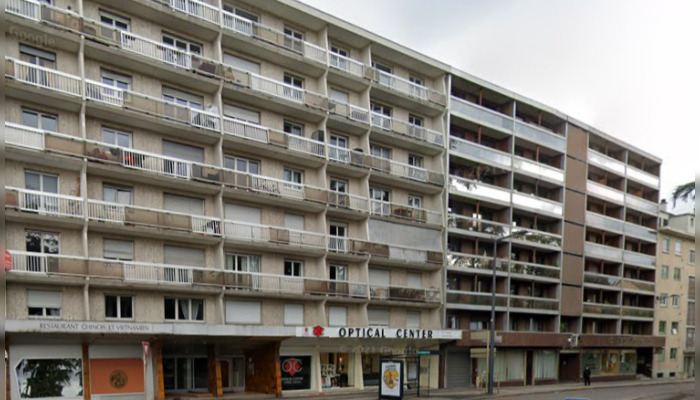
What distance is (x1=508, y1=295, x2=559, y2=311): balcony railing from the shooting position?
131ft

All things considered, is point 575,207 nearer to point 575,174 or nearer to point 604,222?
point 575,174

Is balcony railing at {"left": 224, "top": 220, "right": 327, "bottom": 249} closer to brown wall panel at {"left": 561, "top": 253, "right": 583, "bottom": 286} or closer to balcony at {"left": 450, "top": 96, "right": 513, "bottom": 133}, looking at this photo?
balcony at {"left": 450, "top": 96, "right": 513, "bottom": 133}

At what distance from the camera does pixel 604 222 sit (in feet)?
162

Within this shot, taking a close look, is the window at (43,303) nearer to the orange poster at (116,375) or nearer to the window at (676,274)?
the orange poster at (116,375)

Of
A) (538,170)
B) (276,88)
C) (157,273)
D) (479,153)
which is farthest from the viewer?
(538,170)

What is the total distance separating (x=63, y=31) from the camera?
23.1 meters

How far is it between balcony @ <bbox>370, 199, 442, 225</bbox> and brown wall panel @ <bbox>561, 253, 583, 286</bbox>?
14756 millimetres

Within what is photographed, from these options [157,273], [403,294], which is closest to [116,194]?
[157,273]

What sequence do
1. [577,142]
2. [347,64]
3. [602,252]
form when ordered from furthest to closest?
[602,252] → [577,142] → [347,64]

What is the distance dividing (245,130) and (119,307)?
34.8ft

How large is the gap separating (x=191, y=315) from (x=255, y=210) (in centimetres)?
633

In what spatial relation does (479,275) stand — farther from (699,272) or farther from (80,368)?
(699,272)

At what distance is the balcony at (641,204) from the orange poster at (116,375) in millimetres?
46275

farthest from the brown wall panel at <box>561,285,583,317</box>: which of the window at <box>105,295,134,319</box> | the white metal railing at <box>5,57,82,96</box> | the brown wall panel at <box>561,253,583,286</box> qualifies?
the white metal railing at <box>5,57,82,96</box>
